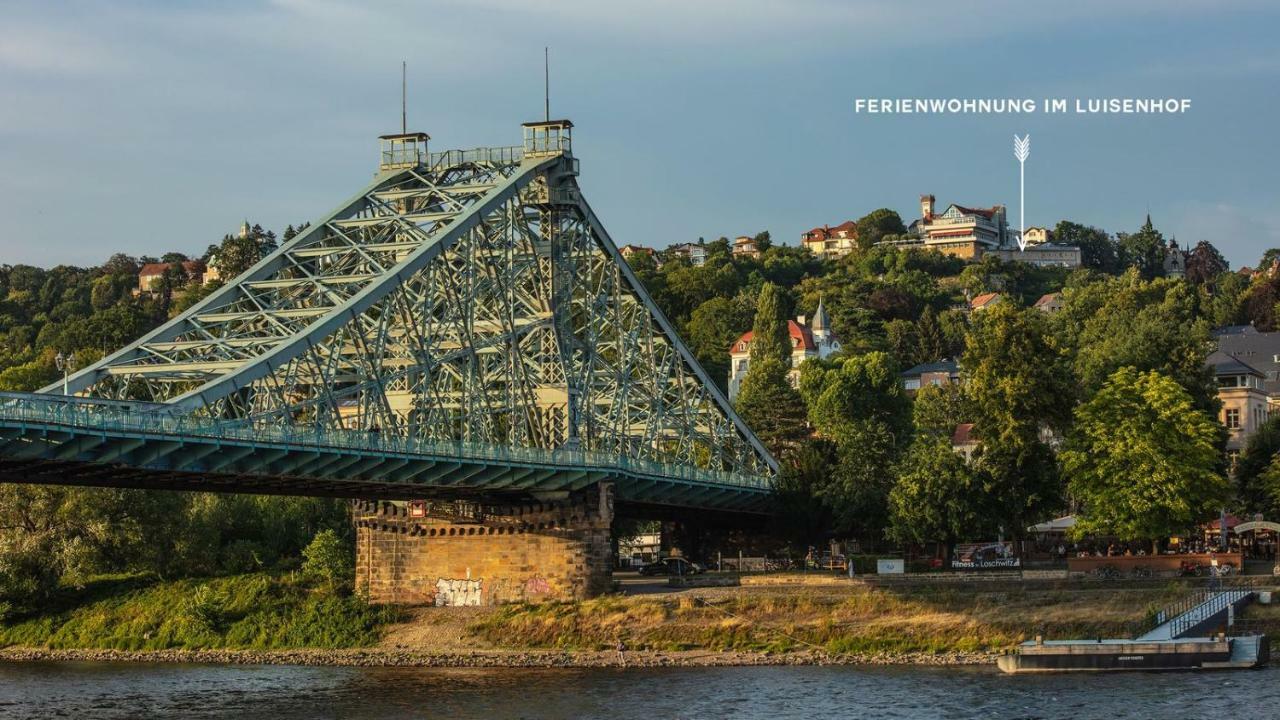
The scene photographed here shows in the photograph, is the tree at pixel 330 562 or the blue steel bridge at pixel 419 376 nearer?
the blue steel bridge at pixel 419 376

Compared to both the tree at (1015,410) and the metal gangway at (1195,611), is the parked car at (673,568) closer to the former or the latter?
the tree at (1015,410)

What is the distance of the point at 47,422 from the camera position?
60.3 meters

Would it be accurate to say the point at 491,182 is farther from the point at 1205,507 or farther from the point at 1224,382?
the point at 1224,382

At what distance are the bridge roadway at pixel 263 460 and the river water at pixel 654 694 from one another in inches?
321

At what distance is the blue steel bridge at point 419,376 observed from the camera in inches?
A: 2667

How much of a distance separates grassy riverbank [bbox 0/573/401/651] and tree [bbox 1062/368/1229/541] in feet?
115

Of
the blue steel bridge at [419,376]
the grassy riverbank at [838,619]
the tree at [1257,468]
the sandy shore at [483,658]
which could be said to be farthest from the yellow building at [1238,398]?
the sandy shore at [483,658]

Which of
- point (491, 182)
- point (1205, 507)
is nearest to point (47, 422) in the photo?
point (491, 182)

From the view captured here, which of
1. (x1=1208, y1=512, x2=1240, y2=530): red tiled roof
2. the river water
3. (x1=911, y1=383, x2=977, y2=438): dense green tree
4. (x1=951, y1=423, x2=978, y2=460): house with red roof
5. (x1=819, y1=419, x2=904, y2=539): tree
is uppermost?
(x1=911, y1=383, x2=977, y2=438): dense green tree

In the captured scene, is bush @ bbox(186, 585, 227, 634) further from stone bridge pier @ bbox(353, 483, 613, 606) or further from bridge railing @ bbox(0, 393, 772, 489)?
bridge railing @ bbox(0, 393, 772, 489)

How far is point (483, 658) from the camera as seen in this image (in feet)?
275

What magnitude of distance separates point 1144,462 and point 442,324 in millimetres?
34438

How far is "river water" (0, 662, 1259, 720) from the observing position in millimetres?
63094

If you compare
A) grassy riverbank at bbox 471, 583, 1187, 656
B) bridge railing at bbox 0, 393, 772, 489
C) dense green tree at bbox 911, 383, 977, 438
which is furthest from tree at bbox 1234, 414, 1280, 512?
dense green tree at bbox 911, 383, 977, 438
